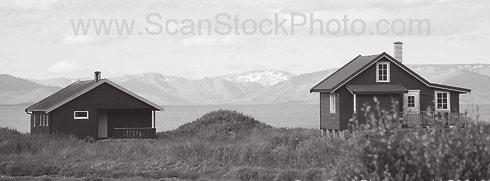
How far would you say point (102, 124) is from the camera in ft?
183

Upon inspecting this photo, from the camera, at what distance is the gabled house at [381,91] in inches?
1932

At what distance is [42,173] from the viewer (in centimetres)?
3325

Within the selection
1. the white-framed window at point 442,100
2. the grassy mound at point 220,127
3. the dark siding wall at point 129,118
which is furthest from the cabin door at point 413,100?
the dark siding wall at point 129,118

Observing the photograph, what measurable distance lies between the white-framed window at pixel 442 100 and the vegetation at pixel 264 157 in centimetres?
914

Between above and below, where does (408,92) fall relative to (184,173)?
above

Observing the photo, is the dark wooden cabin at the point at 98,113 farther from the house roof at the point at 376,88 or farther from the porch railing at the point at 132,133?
the house roof at the point at 376,88

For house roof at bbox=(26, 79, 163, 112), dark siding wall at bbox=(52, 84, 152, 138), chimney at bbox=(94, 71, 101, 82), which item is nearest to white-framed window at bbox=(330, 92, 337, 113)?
house roof at bbox=(26, 79, 163, 112)

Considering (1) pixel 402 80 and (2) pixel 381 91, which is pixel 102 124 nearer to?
(2) pixel 381 91

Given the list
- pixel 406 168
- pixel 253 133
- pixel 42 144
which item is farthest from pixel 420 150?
pixel 253 133

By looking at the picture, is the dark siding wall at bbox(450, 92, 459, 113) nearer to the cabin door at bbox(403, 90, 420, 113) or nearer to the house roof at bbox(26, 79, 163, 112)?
the cabin door at bbox(403, 90, 420, 113)

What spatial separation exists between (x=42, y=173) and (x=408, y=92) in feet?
85.9

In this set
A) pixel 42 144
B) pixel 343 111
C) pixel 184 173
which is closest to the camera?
pixel 184 173

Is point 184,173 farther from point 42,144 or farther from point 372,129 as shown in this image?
point 372,129

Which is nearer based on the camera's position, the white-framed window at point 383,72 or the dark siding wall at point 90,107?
the white-framed window at point 383,72
